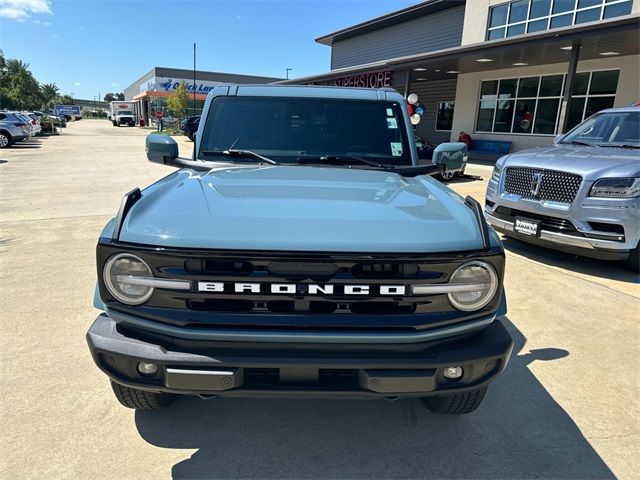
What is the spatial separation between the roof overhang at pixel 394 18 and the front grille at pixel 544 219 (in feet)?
67.7

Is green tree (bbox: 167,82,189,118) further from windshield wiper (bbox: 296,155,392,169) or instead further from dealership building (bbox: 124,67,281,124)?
windshield wiper (bbox: 296,155,392,169)

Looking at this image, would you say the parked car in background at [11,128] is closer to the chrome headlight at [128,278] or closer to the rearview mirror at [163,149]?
the rearview mirror at [163,149]

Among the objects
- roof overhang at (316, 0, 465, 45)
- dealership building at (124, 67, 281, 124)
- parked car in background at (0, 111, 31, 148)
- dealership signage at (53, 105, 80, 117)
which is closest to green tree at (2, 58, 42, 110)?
dealership signage at (53, 105, 80, 117)

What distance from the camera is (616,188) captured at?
16.5ft

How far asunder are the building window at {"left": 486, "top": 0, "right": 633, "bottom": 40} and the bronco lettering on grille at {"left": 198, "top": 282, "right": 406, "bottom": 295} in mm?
17854

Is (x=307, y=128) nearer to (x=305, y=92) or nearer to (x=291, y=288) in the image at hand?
(x=305, y=92)

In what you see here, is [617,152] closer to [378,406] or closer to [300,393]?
[378,406]

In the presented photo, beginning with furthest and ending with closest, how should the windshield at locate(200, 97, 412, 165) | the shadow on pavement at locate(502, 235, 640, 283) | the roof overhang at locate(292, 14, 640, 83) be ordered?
1. the roof overhang at locate(292, 14, 640, 83)
2. the shadow on pavement at locate(502, 235, 640, 283)
3. the windshield at locate(200, 97, 412, 165)

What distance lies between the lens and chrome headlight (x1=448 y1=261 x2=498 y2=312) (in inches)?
78.9

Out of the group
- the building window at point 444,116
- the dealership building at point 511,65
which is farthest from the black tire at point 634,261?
the building window at point 444,116

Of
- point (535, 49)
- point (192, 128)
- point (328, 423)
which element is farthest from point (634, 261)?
point (535, 49)

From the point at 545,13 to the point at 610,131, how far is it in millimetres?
14546

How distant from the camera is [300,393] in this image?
1919mm

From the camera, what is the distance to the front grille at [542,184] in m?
5.36
